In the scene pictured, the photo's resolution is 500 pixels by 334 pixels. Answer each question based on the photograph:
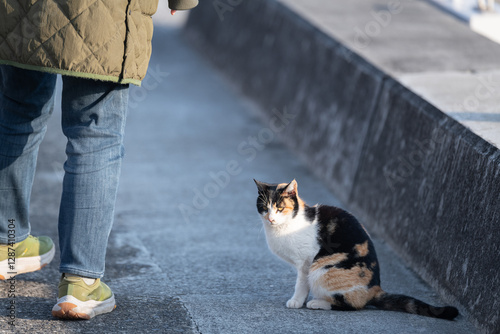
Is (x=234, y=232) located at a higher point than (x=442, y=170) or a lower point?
lower

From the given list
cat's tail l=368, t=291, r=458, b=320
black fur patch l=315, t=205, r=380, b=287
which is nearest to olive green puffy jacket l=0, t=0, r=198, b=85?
black fur patch l=315, t=205, r=380, b=287

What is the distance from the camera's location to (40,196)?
4418 mm

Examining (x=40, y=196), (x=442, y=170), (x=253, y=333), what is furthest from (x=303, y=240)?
(x=40, y=196)

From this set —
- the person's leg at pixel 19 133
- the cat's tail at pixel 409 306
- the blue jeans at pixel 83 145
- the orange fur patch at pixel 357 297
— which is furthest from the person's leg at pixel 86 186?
the cat's tail at pixel 409 306

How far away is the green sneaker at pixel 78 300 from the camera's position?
8.45ft

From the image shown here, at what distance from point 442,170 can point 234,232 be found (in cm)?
131

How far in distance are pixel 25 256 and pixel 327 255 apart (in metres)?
1.31

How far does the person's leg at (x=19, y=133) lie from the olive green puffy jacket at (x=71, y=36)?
0.26 metres

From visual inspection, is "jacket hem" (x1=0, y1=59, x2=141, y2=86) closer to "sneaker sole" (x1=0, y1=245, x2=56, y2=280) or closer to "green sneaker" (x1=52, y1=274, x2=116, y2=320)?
"green sneaker" (x1=52, y1=274, x2=116, y2=320)

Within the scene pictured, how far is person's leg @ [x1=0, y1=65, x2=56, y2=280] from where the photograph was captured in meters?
2.71

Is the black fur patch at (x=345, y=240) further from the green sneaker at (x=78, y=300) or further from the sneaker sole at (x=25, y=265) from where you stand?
the sneaker sole at (x=25, y=265)

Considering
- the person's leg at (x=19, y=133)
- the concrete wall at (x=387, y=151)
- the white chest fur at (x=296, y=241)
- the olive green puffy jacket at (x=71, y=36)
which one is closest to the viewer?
the olive green puffy jacket at (x=71, y=36)

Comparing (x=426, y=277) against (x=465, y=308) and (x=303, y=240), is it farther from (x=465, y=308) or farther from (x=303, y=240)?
(x=303, y=240)

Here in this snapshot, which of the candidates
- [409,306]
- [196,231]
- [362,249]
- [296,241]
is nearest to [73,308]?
[296,241]
